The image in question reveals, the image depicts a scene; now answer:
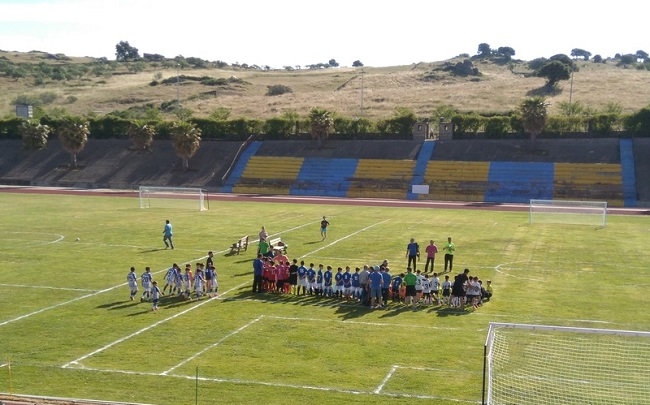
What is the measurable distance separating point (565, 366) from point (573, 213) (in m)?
34.1

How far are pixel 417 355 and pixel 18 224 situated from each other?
34.5 metres

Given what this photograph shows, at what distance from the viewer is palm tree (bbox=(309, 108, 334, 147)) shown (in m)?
80.1

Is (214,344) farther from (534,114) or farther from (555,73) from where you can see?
(555,73)

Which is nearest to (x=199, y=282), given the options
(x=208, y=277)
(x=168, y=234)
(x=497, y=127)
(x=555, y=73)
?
(x=208, y=277)

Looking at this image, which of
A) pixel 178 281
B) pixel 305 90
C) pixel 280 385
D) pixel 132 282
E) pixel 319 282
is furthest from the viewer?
pixel 305 90

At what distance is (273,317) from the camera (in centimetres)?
2458

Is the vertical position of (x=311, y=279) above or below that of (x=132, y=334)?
above

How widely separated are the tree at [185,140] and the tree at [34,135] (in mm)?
18826

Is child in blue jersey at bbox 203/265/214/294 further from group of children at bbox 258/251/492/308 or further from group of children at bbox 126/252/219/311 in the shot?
group of children at bbox 258/251/492/308

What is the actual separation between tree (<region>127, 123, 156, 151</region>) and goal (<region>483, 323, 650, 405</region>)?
2693 inches

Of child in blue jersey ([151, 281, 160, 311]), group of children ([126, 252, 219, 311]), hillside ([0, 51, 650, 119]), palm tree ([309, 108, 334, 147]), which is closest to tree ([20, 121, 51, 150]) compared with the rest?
hillside ([0, 51, 650, 119])

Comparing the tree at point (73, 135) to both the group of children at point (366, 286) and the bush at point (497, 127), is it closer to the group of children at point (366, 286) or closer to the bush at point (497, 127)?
the bush at point (497, 127)

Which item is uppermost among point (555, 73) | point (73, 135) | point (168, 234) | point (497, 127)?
point (555, 73)

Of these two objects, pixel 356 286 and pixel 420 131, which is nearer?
pixel 356 286
